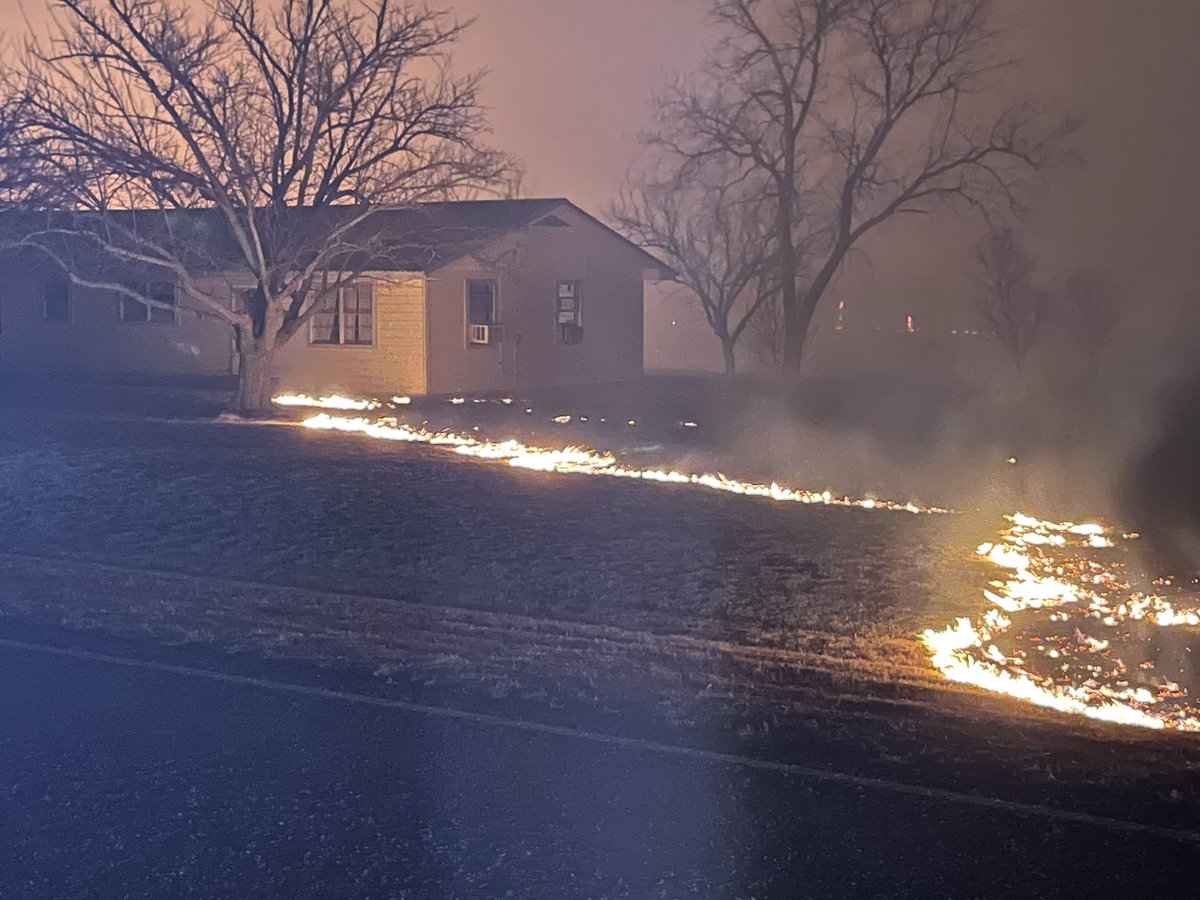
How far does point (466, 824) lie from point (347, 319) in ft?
77.0

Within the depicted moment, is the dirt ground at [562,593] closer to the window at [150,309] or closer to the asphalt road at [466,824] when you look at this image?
the asphalt road at [466,824]

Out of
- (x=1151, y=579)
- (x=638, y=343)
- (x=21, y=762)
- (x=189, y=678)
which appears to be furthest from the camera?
(x=638, y=343)

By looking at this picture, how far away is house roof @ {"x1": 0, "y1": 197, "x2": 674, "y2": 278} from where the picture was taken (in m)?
21.5

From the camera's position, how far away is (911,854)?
5141mm

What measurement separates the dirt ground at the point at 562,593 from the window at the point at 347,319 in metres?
10.3

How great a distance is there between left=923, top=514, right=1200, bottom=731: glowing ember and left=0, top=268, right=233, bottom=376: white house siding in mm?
21763

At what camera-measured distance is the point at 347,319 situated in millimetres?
27984

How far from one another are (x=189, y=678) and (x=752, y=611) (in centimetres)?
402

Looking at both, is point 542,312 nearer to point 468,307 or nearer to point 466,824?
point 468,307

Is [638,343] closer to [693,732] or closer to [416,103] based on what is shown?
[416,103]

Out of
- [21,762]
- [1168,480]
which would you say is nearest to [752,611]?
[21,762]

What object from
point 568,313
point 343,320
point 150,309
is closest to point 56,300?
point 150,309

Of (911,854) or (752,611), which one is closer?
(911,854)

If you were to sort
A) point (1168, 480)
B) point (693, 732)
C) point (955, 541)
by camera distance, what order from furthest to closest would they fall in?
point (1168, 480), point (955, 541), point (693, 732)
